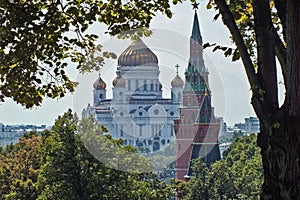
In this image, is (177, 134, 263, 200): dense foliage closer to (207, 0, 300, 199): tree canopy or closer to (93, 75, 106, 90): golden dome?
(207, 0, 300, 199): tree canopy

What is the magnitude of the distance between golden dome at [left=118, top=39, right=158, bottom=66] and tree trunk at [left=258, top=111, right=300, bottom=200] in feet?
353

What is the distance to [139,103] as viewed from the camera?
132m

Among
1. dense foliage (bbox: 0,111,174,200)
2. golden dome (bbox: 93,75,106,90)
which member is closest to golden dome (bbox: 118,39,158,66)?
golden dome (bbox: 93,75,106,90)

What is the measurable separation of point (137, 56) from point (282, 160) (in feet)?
360

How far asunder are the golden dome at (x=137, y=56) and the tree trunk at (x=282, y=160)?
108 metres

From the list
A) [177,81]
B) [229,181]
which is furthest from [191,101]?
[229,181]

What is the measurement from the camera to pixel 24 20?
9.54m

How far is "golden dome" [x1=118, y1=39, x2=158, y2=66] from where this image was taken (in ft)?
382

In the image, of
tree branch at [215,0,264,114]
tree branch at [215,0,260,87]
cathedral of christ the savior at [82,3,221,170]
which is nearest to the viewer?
tree branch at [215,0,264,114]

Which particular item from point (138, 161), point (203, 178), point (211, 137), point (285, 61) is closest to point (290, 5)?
point (285, 61)

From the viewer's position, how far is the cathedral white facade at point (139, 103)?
393ft

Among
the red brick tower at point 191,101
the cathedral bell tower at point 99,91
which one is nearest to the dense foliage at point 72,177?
the red brick tower at point 191,101

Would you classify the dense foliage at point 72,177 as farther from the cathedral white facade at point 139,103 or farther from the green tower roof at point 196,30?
the cathedral white facade at point 139,103

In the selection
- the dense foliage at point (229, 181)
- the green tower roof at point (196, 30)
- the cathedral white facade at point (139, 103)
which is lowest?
the dense foliage at point (229, 181)
